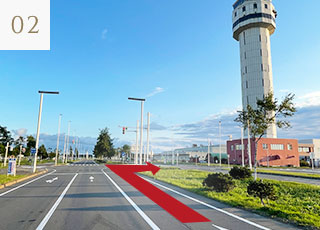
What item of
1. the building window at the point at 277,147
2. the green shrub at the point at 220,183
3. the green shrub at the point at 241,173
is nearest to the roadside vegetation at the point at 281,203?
the green shrub at the point at 220,183

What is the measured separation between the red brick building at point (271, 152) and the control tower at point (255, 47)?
15.6 meters

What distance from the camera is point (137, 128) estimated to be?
39.6m

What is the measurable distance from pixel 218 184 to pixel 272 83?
76.4m

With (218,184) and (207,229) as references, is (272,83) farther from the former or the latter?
(207,229)

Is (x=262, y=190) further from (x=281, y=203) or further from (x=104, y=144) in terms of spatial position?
(x=104, y=144)

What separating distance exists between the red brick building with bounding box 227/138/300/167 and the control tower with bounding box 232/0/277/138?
51.3ft

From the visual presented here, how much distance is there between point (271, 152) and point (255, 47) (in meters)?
36.8

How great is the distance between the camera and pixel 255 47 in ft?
259

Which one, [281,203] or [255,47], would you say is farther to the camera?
[255,47]

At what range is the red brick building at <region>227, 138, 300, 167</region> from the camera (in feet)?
202

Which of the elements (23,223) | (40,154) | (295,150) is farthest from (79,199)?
(40,154)

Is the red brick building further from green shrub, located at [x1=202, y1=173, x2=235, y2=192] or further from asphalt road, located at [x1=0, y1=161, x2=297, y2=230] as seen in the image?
asphalt road, located at [x1=0, y1=161, x2=297, y2=230]

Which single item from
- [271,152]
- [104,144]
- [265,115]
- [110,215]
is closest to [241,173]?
[265,115]

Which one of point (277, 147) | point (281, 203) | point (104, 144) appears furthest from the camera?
point (104, 144)
